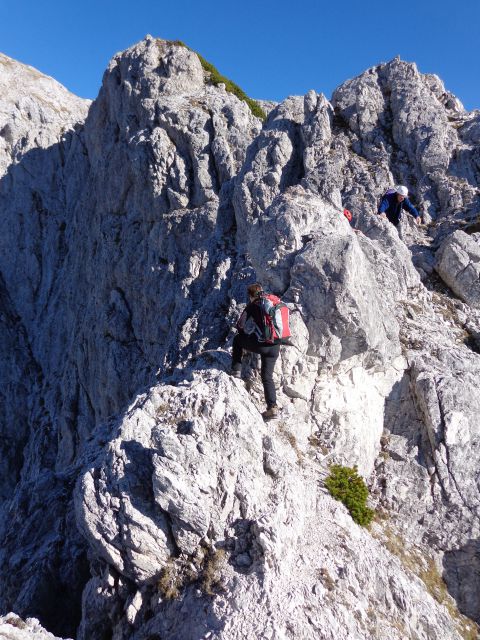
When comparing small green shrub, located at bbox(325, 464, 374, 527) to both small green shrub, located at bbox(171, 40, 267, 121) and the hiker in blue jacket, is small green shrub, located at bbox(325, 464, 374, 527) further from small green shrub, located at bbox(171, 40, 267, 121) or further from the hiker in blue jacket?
small green shrub, located at bbox(171, 40, 267, 121)

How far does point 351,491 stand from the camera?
9.41 m

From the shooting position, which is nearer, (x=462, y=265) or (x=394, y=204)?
(x=462, y=265)

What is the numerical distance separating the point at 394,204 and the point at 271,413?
1312 cm

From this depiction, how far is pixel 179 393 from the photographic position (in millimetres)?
9641

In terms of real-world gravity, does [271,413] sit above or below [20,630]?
above

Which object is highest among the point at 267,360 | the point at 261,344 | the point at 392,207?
the point at 392,207

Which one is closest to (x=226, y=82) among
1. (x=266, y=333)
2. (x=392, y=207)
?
(x=392, y=207)

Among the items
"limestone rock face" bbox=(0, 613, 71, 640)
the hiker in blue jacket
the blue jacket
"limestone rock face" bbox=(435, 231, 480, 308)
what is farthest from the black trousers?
the blue jacket

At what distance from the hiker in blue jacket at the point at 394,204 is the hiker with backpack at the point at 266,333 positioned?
35.7 ft

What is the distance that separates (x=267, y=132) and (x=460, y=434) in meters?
19.4

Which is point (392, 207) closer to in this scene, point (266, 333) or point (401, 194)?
point (401, 194)

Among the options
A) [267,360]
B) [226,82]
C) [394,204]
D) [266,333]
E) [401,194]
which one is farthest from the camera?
[226,82]

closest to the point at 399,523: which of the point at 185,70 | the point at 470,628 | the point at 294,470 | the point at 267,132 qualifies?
the point at 470,628

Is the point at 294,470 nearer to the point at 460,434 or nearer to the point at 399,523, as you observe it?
the point at 399,523
